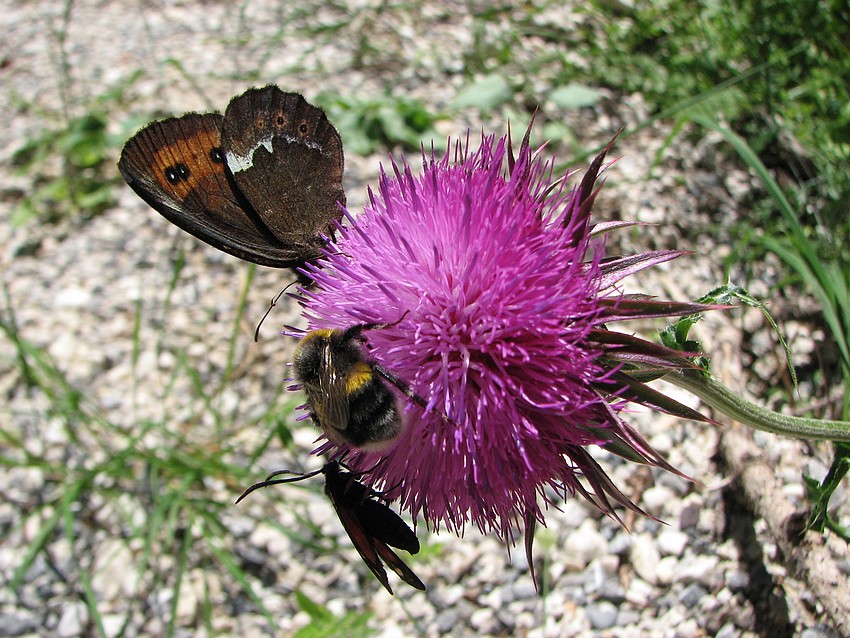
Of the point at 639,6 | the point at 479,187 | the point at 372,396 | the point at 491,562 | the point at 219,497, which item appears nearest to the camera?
the point at 372,396

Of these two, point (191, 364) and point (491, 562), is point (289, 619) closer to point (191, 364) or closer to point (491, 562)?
point (491, 562)

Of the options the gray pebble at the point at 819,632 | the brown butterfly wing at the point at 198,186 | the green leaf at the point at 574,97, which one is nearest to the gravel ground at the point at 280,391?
the gray pebble at the point at 819,632

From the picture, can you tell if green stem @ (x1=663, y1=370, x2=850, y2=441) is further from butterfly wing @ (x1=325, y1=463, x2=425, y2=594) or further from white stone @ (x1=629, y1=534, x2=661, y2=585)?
white stone @ (x1=629, y1=534, x2=661, y2=585)

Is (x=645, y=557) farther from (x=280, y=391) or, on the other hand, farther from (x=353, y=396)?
(x=280, y=391)

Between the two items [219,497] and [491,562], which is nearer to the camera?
[491,562]

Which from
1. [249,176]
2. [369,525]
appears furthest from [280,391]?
[369,525]

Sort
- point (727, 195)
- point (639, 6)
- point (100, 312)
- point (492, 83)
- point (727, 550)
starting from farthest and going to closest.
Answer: point (639, 6)
point (492, 83)
point (100, 312)
point (727, 195)
point (727, 550)

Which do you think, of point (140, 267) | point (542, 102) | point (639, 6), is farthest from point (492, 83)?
point (140, 267)
